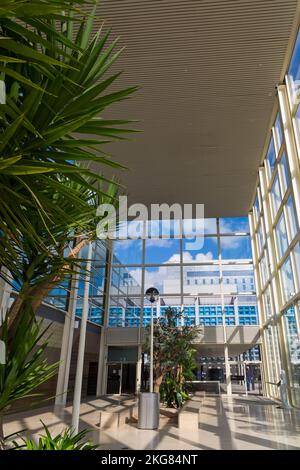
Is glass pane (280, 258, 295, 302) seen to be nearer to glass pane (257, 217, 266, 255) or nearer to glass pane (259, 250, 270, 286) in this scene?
glass pane (259, 250, 270, 286)

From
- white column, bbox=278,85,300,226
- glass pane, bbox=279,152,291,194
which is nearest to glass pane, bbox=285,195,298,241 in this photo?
glass pane, bbox=279,152,291,194

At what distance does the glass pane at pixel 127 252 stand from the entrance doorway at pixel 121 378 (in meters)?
5.03

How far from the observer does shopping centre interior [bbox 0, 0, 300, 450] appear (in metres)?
6.60

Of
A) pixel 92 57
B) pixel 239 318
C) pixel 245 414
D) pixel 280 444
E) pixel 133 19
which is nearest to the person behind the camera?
pixel 92 57

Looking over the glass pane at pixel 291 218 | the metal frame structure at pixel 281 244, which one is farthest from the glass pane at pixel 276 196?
the glass pane at pixel 291 218

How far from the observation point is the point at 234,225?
16953 millimetres

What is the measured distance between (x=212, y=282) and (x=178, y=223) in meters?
3.53

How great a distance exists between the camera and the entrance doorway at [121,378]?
50.2 ft

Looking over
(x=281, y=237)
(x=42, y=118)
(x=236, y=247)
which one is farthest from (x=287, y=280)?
(x=42, y=118)

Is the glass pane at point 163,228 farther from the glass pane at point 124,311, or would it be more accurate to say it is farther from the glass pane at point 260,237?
the glass pane at point 260,237

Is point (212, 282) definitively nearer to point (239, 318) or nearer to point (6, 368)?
point (239, 318)

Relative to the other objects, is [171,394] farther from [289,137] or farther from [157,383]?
[289,137]

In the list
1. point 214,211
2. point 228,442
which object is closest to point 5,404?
point 228,442

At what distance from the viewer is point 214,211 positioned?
15.9m
